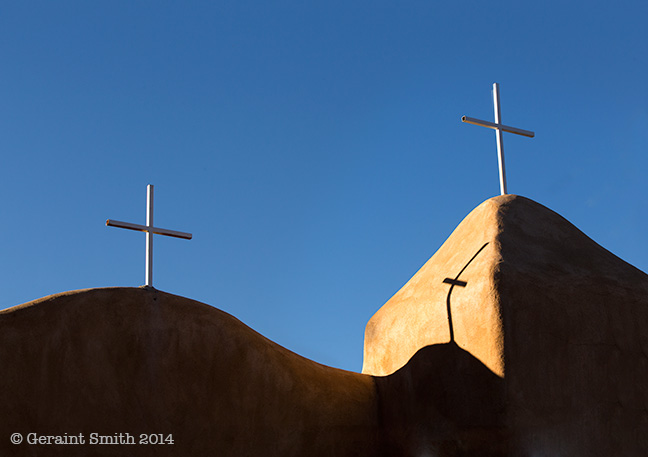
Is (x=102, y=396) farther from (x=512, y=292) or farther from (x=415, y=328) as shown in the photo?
(x=512, y=292)

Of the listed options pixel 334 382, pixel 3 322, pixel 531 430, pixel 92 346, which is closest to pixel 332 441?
pixel 334 382

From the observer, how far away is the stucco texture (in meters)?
9.32

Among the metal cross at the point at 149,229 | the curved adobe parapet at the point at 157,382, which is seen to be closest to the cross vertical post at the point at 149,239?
the metal cross at the point at 149,229

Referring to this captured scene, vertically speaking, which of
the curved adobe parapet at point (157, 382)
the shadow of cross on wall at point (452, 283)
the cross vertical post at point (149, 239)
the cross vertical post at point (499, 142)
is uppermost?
the cross vertical post at point (499, 142)

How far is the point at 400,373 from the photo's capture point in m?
11.2

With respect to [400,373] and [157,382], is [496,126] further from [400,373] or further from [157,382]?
[157,382]

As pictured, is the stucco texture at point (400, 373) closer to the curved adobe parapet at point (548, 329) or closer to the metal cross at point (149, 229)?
the curved adobe parapet at point (548, 329)

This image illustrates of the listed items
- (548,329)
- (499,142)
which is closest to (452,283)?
(548,329)

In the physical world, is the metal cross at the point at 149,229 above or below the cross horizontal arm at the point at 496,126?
below

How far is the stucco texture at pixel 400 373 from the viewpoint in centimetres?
932

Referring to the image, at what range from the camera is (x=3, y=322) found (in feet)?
30.1

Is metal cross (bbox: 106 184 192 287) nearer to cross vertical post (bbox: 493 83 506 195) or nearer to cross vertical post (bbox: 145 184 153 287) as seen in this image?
cross vertical post (bbox: 145 184 153 287)

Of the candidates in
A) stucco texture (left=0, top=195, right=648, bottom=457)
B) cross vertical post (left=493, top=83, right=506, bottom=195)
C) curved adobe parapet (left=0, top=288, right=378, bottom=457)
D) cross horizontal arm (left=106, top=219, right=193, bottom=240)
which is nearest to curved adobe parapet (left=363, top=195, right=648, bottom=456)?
stucco texture (left=0, top=195, right=648, bottom=457)

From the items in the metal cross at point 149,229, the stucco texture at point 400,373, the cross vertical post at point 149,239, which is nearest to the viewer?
the stucco texture at point 400,373
